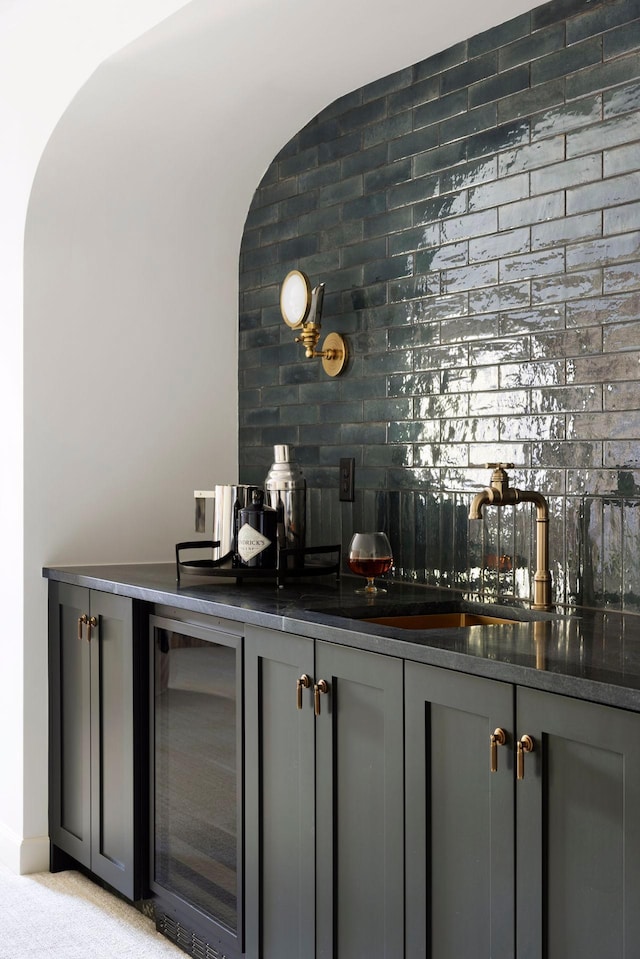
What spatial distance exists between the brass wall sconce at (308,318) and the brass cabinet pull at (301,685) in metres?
1.33

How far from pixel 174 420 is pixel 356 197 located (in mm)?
1047

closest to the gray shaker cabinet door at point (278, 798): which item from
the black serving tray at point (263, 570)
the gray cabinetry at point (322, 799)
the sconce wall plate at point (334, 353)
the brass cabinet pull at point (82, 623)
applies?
the gray cabinetry at point (322, 799)

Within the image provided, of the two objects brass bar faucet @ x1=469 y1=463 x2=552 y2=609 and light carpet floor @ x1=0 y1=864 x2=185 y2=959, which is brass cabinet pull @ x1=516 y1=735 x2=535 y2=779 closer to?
brass bar faucet @ x1=469 y1=463 x2=552 y2=609

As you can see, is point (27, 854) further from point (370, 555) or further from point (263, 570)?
point (370, 555)

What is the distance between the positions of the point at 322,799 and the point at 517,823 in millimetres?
592

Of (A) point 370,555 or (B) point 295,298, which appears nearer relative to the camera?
(A) point 370,555

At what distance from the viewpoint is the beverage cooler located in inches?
101

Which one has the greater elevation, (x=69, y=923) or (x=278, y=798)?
(x=278, y=798)

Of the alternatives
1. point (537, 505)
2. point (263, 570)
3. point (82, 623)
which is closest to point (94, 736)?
point (82, 623)

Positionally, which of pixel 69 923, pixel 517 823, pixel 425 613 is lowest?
pixel 69 923

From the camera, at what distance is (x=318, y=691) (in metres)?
2.23

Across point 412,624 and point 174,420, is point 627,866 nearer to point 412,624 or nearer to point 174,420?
point 412,624

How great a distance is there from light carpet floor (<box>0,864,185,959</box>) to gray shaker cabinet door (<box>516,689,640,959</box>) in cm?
149

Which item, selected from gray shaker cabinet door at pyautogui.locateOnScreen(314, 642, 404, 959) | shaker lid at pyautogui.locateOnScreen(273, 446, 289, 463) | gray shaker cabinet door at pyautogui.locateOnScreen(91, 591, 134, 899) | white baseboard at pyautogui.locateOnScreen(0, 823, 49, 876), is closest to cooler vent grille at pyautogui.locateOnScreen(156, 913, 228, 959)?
gray shaker cabinet door at pyautogui.locateOnScreen(91, 591, 134, 899)
